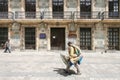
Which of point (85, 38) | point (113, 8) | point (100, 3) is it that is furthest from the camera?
point (113, 8)

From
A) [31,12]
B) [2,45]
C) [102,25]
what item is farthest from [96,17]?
[2,45]

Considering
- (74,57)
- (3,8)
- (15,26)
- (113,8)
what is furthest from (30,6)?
(74,57)

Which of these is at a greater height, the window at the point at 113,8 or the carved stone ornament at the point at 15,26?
the window at the point at 113,8

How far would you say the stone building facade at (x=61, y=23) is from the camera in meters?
26.3

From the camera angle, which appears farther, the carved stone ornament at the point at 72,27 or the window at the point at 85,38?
the window at the point at 85,38

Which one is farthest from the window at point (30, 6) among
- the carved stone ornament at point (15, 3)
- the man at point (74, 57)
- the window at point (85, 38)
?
the man at point (74, 57)

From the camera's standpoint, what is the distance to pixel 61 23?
2648 cm

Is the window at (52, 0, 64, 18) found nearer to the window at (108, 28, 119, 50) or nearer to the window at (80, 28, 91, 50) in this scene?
the window at (80, 28, 91, 50)

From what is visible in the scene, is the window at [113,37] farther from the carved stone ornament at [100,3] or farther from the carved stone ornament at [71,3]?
the carved stone ornament at [71,3]

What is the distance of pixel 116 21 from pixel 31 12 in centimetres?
933

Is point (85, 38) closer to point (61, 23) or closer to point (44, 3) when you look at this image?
point (61, 23)

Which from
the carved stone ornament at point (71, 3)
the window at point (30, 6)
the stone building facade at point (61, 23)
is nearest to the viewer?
the stone building facade at point (61, 23)

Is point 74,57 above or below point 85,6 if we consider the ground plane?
below

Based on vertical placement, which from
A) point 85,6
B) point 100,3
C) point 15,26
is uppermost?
point 100,3
